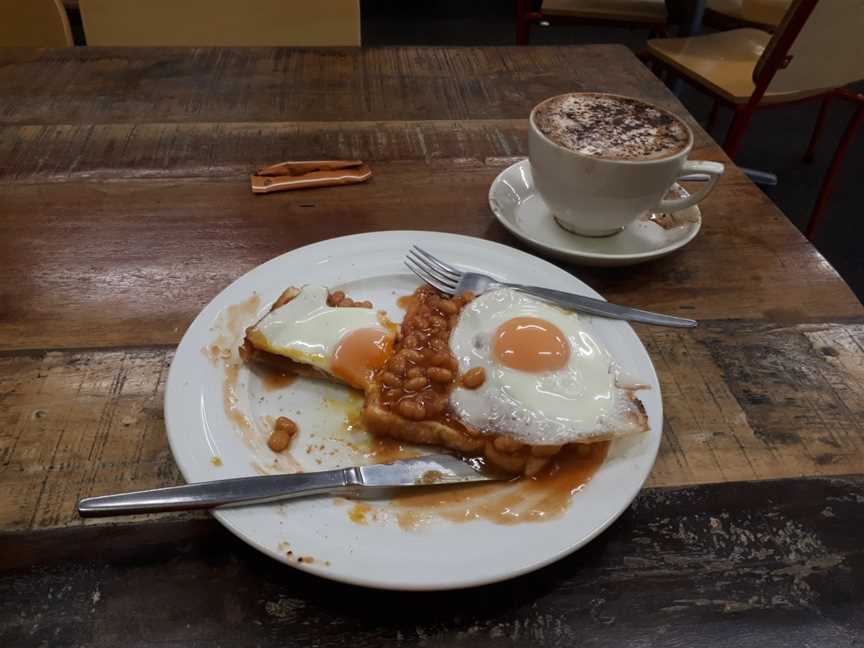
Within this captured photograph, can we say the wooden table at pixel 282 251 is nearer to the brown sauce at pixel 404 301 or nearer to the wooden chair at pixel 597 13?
the brown sauce at pixel 404 301

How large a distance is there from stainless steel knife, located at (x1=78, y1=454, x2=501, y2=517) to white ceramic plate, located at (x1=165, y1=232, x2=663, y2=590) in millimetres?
20

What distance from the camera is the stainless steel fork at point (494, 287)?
1258 mm

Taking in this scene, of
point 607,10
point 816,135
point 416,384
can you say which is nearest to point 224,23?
point 416,384

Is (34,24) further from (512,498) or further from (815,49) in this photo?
(815,49)

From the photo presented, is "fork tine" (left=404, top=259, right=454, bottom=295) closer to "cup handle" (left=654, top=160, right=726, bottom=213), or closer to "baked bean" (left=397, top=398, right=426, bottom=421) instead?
"baked bean" (left=397, top=398, right=426, bottom=421)

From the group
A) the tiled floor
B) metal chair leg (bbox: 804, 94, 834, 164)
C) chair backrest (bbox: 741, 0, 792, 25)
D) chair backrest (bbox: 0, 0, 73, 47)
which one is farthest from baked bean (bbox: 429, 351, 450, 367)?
metal chair leg (bbox: 804, 94, 834, 164)

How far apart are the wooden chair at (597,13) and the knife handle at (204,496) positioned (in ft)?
12.3

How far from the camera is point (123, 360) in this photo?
120 cm

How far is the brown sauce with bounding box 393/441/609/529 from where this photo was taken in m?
0.92

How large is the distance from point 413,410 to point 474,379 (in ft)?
0.39

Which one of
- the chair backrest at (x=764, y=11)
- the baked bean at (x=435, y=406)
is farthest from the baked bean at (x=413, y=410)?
the chair backrest at (x=764, y=11)

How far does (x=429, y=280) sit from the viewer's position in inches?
52.7

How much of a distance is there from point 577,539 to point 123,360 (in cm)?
87

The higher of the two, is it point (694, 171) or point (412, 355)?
point (694, 171)
